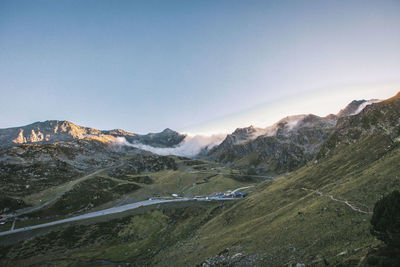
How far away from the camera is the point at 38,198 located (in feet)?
555

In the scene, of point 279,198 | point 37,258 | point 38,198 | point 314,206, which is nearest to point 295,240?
point 314,206

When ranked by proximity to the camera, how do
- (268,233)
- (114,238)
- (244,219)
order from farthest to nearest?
1. (114,238)
2. (244,219)
3. (268,233)

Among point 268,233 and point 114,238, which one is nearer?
point 268,233

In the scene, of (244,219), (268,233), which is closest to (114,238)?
(244,219)

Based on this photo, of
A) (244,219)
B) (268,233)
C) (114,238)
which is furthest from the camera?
(114,238)

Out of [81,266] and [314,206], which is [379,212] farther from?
[81,266]

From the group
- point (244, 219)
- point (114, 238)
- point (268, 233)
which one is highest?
point (268, 233)

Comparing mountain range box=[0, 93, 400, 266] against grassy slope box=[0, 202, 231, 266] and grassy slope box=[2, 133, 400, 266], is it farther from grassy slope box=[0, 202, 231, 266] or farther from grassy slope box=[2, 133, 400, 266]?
grassy slope box=[0, 202, 231, 266]

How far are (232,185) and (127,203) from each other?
332 feet

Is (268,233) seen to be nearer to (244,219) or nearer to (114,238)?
(244,219)

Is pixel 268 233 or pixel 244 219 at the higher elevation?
pixel 268 233

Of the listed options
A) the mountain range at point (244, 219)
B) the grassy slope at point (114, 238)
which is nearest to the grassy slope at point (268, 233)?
the mountain range at point (244, 219)

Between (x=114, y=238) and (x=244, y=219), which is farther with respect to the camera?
(x=114, y=238)

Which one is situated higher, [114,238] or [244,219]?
[244,219]
